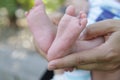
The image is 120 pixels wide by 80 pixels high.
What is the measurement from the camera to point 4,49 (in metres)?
3.20

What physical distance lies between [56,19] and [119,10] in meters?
0.32

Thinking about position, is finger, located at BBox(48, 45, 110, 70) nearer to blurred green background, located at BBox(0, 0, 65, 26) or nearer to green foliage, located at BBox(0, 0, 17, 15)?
blurred green background, located at BBox(0, 0, 65, 26)

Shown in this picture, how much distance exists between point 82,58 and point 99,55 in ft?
0.20

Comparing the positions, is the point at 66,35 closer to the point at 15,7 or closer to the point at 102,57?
the point at 102,57

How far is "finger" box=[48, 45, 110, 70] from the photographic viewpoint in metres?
1.35

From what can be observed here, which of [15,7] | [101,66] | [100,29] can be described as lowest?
[15,7]

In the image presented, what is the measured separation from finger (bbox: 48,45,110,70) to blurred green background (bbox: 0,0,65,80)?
1128mm

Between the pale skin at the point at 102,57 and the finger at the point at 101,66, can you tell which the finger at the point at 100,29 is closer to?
the pale skin at the point at 102,57

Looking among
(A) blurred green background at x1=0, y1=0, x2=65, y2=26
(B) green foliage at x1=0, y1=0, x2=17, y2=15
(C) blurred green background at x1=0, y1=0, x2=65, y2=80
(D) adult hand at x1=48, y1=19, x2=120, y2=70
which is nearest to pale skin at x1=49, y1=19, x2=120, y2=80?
(D) adult hand at x1=48, y1=19, x2=120, y2=70

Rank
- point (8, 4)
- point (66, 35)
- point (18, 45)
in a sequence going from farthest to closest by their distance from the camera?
1. point (8, 4)
2. point (18, 45)
3. point (66, 35)

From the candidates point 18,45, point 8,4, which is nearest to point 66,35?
point 18,45

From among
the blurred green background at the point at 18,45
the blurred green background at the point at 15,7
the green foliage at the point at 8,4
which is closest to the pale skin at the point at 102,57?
the blurred green background at the point at 18,45

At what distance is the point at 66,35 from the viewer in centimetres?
132

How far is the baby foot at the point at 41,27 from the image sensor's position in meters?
1.37
